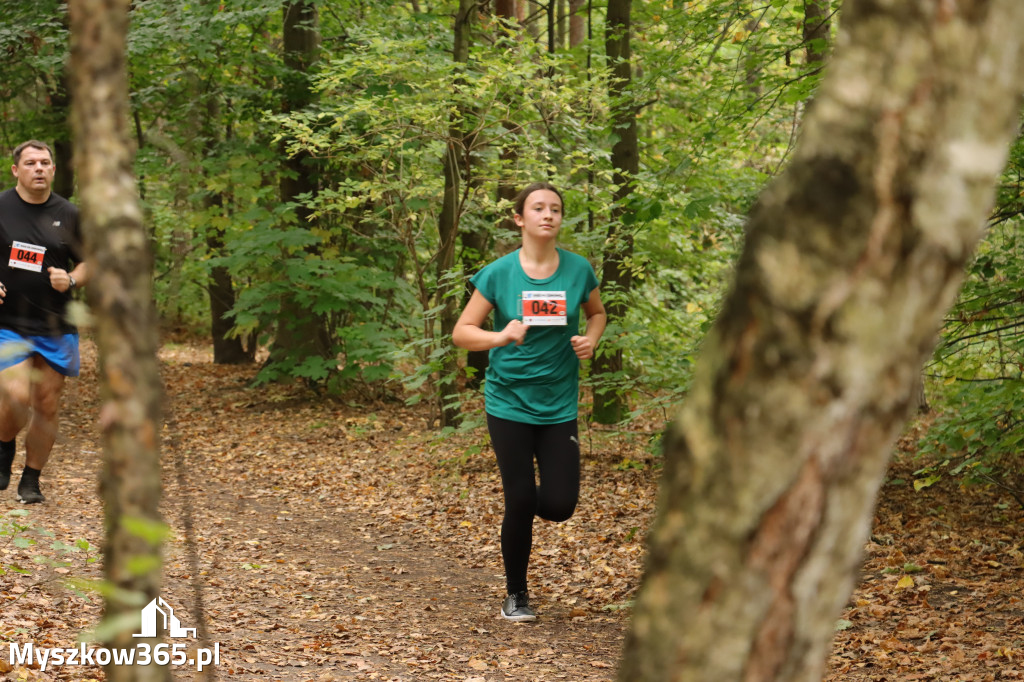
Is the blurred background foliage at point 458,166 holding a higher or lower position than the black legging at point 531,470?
higher

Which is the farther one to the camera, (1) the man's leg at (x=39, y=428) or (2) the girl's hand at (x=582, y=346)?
(1) the man's leg at (x=39, y=428)

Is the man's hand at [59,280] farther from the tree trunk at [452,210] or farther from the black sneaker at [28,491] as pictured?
the tree trunk at [452,210]

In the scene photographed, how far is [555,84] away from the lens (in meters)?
8.88

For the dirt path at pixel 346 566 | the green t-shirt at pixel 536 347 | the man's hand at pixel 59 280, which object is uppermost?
the man's hand at pixel 59 280

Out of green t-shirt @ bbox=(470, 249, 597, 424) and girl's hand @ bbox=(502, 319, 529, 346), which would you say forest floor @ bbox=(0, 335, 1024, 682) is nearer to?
green t-shirt @ bbox=(470, 249, 597, 424)

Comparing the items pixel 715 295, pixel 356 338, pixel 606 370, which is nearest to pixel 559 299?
pixel 606 370

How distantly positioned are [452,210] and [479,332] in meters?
5.34

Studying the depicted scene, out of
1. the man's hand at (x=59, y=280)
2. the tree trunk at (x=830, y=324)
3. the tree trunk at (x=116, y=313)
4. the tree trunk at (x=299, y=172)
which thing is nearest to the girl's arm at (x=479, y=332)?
the man's hand at (x=59, y=280)

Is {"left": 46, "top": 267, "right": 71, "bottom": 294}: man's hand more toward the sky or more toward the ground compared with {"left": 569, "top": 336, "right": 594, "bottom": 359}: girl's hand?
more toward the sky

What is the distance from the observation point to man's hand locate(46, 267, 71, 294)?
4.96 metres

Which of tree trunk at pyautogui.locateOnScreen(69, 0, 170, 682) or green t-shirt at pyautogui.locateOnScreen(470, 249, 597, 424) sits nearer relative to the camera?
tree trunk at pyautogui.locateOnScreen(69, 0, 170, 682)

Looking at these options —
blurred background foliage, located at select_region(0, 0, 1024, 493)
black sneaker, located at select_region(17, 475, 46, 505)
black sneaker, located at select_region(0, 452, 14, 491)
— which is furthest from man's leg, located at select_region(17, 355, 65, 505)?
blurred background foliage, located at select_region(0, 0, 1024, 493)

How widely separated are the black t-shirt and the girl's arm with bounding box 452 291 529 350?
260cm

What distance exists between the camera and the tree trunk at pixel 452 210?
347 inches
